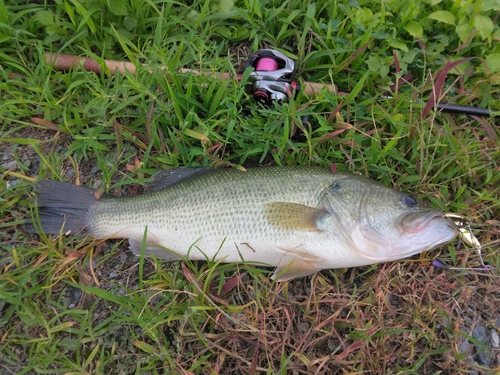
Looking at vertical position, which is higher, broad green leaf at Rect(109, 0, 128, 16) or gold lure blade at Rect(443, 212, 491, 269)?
broad green leaf at Rect(109, 0, 128, 16)

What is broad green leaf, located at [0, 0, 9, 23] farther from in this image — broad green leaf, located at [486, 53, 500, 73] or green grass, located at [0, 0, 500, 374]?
broad green leaf, located at [486, 53, 500, 73]

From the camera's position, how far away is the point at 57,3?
3188 mm

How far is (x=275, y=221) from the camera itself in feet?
8.52

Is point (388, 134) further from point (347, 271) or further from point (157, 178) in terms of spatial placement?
point (157, 178)

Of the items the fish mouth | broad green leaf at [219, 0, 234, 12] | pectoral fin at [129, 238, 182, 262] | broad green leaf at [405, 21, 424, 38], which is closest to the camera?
the fish mouth

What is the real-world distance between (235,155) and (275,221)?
2.56 feet

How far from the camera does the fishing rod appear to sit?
295cm

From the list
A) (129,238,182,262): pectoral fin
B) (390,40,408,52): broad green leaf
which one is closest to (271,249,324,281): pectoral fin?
(129,238,182,262): pectoral fin

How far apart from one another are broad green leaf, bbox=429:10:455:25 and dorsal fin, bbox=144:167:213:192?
8.04 feet

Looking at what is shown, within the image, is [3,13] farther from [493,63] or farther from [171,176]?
[493,63]

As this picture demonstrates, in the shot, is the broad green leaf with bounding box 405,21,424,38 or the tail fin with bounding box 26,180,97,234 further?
the broad green leaf with bounding box 405,21,424,38

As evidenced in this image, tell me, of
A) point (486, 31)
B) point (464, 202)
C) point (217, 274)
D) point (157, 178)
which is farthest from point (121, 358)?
point (486, 31)

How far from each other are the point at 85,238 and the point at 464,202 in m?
3.26

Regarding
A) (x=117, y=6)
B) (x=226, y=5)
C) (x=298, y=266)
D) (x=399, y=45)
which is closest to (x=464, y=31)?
(x=399, y=45)
